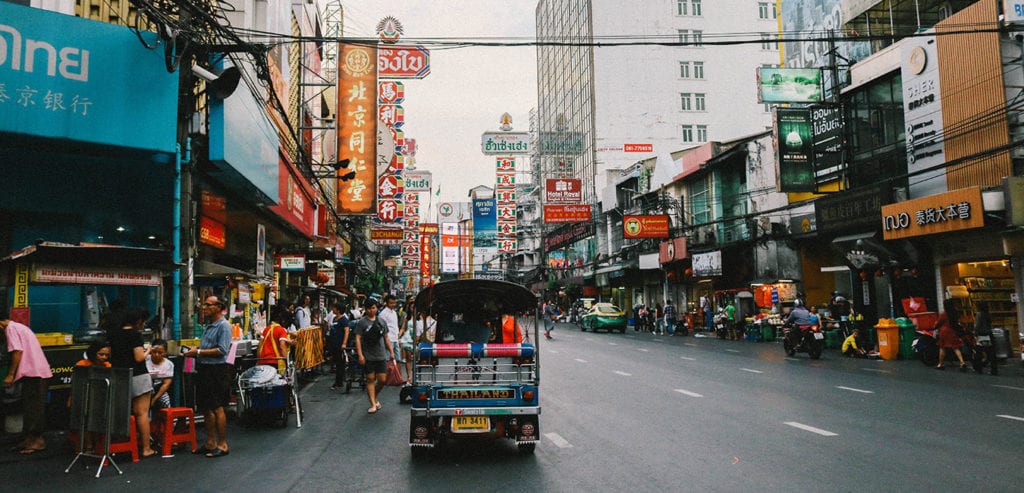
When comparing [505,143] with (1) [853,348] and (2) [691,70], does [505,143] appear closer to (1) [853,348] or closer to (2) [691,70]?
(2) [691,70]

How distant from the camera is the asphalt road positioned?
6738 millimetres

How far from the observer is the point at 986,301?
21719 millimetres

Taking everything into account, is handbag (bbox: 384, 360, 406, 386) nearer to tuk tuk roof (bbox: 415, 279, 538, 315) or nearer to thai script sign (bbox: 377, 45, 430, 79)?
tuk tuk roof (bbox: 415, 279, 538, 315)

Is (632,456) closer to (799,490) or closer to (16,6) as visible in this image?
(799,490)

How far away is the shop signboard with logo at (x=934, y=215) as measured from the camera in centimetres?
1884

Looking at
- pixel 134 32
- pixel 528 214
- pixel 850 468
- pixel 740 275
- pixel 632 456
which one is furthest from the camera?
pixel 528 214

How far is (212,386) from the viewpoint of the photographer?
27.9 feet

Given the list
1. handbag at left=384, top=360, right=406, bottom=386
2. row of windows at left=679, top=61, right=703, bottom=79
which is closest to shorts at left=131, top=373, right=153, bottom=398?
handbag at left=384, top=360, right=406, bottom=386

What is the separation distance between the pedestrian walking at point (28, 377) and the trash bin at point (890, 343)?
20009 millimetres

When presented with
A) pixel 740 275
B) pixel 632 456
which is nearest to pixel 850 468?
pixel 632 456

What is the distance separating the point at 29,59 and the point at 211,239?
5448 millimetres

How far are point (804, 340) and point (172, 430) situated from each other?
692 inches

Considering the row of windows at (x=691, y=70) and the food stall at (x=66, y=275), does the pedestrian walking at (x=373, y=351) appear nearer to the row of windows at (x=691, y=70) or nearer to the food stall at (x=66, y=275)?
the food stall at (x=66, y=275)

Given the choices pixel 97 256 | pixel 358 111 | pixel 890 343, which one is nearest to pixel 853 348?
pixel 890 343
